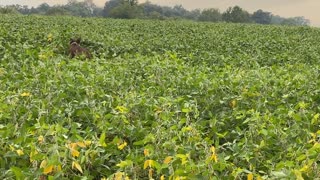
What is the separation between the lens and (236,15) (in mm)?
62844

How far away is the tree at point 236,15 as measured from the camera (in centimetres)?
6262

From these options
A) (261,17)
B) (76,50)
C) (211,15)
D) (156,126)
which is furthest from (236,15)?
(156,126)

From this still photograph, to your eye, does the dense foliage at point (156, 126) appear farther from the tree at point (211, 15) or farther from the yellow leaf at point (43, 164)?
the tree at point (211, 15)

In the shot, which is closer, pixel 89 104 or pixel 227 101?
pixel 89 104

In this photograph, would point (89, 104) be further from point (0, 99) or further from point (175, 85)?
point (175, 85)

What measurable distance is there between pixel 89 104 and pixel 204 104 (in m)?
1.37

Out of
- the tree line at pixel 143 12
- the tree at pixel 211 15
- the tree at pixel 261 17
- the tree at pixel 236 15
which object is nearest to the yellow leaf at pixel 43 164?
the tree line at pixel 143 12

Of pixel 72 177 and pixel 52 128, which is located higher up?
pixel 52 128

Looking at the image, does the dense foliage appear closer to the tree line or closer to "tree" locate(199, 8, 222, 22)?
the tree line

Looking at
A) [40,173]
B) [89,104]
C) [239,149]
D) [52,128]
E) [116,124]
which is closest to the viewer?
[40,173]

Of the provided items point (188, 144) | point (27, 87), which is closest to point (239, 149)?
point (188, 144)

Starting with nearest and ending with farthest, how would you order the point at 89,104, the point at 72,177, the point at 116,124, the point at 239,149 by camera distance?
the point at 72,177 < the point at 239,149 < the point at 116,124 < the point at 89,104

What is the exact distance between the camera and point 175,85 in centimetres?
508

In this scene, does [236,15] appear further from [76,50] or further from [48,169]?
[48,169]
